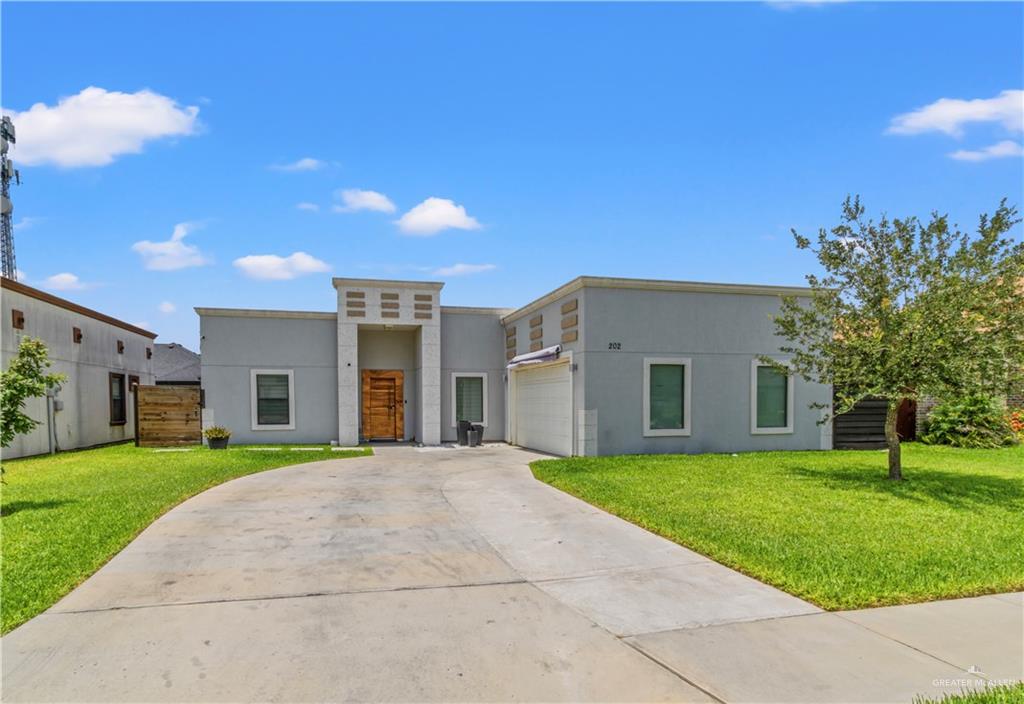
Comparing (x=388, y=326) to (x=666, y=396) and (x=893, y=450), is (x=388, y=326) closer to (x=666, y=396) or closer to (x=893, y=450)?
(x=666, y=396)

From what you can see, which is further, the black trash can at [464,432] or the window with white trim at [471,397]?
the window with white trim at [471,397]

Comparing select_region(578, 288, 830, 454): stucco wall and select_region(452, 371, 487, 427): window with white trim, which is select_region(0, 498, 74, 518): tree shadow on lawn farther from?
select_region(452, 371, 487, 427): window with white trim

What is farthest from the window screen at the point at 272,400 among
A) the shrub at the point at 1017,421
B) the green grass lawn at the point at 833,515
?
the shrub at the point at 1017,421

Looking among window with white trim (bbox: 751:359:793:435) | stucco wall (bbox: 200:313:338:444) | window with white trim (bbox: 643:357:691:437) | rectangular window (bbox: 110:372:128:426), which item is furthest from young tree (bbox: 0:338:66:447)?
window with white trim (bbox: 751:359:793:435)

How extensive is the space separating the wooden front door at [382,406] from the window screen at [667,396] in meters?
8.87

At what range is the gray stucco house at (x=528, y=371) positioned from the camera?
46.1 ft

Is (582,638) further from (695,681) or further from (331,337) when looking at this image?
(331,337)

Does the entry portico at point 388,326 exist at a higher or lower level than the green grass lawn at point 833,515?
higher

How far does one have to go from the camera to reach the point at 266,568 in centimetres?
574

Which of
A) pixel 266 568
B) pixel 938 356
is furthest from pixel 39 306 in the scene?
pixel 938 356

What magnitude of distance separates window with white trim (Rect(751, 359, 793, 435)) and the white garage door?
4.62 meters

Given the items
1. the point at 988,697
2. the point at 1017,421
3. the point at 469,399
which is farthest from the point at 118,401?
the point at 1017,421

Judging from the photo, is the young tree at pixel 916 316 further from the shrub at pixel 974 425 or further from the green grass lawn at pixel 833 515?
the shrub at pixel 974 425

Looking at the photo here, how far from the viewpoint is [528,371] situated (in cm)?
1764
